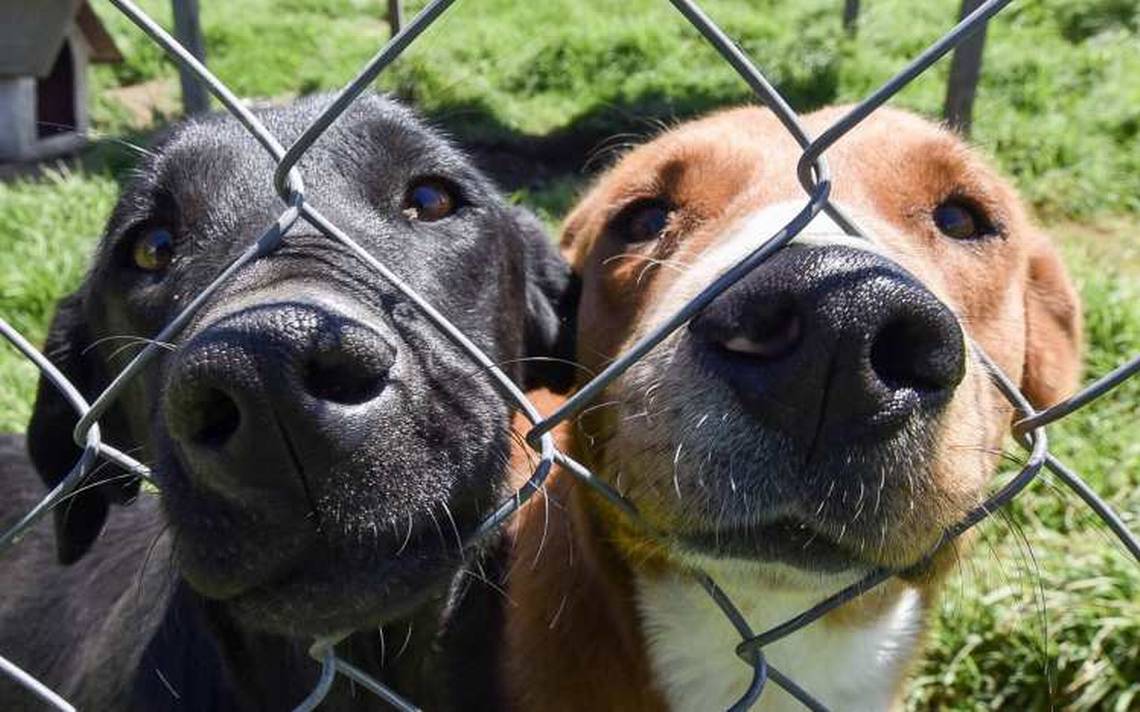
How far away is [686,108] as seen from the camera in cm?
811

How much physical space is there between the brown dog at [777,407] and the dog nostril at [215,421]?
656 millimetres

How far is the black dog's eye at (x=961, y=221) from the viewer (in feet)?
8.91

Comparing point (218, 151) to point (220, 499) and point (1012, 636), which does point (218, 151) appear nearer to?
point (220, 499)

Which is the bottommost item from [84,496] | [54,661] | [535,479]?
[54,661]

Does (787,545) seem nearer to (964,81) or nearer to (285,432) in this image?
(285,432)

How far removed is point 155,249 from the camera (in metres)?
2.44

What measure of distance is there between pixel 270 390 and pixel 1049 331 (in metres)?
2.28

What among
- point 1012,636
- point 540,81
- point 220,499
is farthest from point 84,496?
point 540,81

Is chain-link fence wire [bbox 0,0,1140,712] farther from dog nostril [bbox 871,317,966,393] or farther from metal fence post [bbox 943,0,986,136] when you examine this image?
metal fence post [bbox 943,0,986,136]

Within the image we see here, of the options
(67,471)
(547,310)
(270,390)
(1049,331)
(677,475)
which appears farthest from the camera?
(1049,331)

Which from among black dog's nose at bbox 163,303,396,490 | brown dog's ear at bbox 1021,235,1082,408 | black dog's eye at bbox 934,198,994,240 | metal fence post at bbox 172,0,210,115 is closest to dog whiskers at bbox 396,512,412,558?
black dog's nose at bbox 163,303,396,490

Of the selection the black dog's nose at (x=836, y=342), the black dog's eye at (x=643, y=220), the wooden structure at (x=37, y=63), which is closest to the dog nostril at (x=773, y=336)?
the black dog's nose at (x=836, y=342)

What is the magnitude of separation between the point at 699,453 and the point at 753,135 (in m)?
1.14

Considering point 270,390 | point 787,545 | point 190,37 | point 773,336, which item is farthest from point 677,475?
point 190,37
